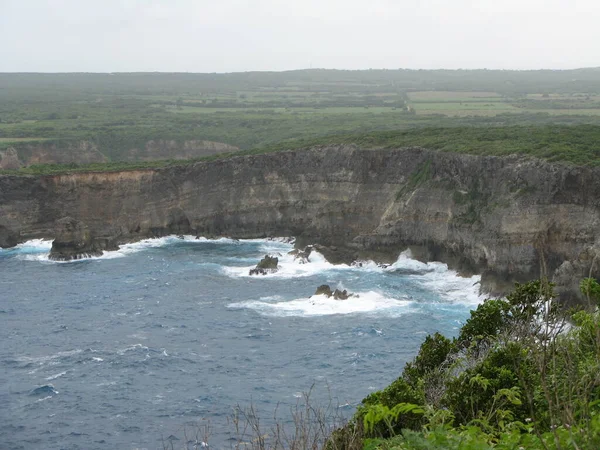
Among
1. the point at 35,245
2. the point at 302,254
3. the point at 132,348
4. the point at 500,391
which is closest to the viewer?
the point at 500,391

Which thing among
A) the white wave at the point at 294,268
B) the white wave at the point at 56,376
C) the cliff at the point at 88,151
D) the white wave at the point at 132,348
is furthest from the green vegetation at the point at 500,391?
the cliff at the point at 88,151

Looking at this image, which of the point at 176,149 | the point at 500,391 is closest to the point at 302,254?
the point at 500,391

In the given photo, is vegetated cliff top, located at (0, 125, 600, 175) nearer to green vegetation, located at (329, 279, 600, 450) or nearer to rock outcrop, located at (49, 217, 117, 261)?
rock outcrop, located at (49, 217, 117, 261)

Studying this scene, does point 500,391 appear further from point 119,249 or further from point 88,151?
point 88,151

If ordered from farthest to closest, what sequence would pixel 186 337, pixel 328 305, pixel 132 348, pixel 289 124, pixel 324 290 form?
pixel 289 124, pixel 324 290, pixel 328 305, pixel 186 337, pixel 132 348

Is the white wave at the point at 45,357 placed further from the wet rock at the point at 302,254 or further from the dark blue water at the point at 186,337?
the wet rock at the point at 302,254
